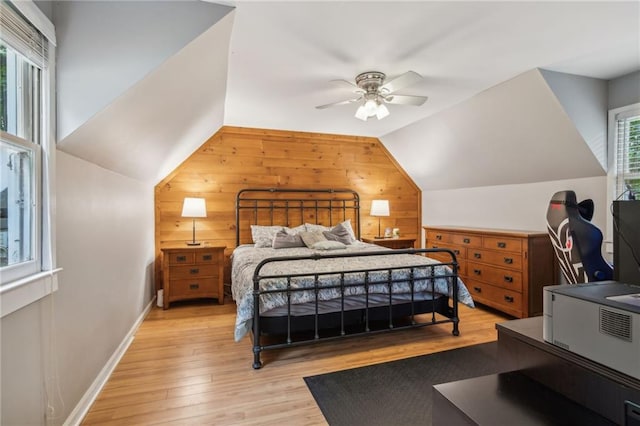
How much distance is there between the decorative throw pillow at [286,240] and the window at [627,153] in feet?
10.8

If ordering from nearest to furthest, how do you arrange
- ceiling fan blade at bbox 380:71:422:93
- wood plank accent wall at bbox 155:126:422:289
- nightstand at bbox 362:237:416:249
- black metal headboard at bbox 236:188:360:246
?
ceiling fan blade at bbox 380:71:422:93, wood plank accent wall at bbox 155:126:422:289, black metal headboard at bbox 236:188:360:246, nightstand at bbox 362:237:416:249

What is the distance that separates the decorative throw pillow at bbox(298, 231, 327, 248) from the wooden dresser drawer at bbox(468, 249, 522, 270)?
190 cm

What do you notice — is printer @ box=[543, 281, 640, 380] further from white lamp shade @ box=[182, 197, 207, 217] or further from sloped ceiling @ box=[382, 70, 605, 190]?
white lamp shade @ box=[182, 197, 207, 217]

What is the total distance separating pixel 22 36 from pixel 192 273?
3.00 metres

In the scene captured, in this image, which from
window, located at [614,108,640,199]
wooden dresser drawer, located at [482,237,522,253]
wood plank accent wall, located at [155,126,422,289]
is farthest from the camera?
wood plank accent wall, located at [155,126,422,289]

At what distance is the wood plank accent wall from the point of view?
4383mm

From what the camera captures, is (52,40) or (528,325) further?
(52,40)

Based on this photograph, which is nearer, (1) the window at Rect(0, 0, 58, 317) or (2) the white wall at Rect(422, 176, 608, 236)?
(1) the window at Rect(0, 0, 58, 317)

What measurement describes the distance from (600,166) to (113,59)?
13.5ft

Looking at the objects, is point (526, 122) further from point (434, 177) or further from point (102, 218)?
point (102, 218)

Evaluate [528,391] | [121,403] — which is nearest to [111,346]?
[121,403]

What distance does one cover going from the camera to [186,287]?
3926 mm

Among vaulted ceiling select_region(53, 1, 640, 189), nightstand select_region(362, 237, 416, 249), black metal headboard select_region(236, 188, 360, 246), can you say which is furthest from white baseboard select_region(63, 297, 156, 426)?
nightstand select_region(362, 237, 416, 249)

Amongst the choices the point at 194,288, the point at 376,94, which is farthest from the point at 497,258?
the point at 194,288
